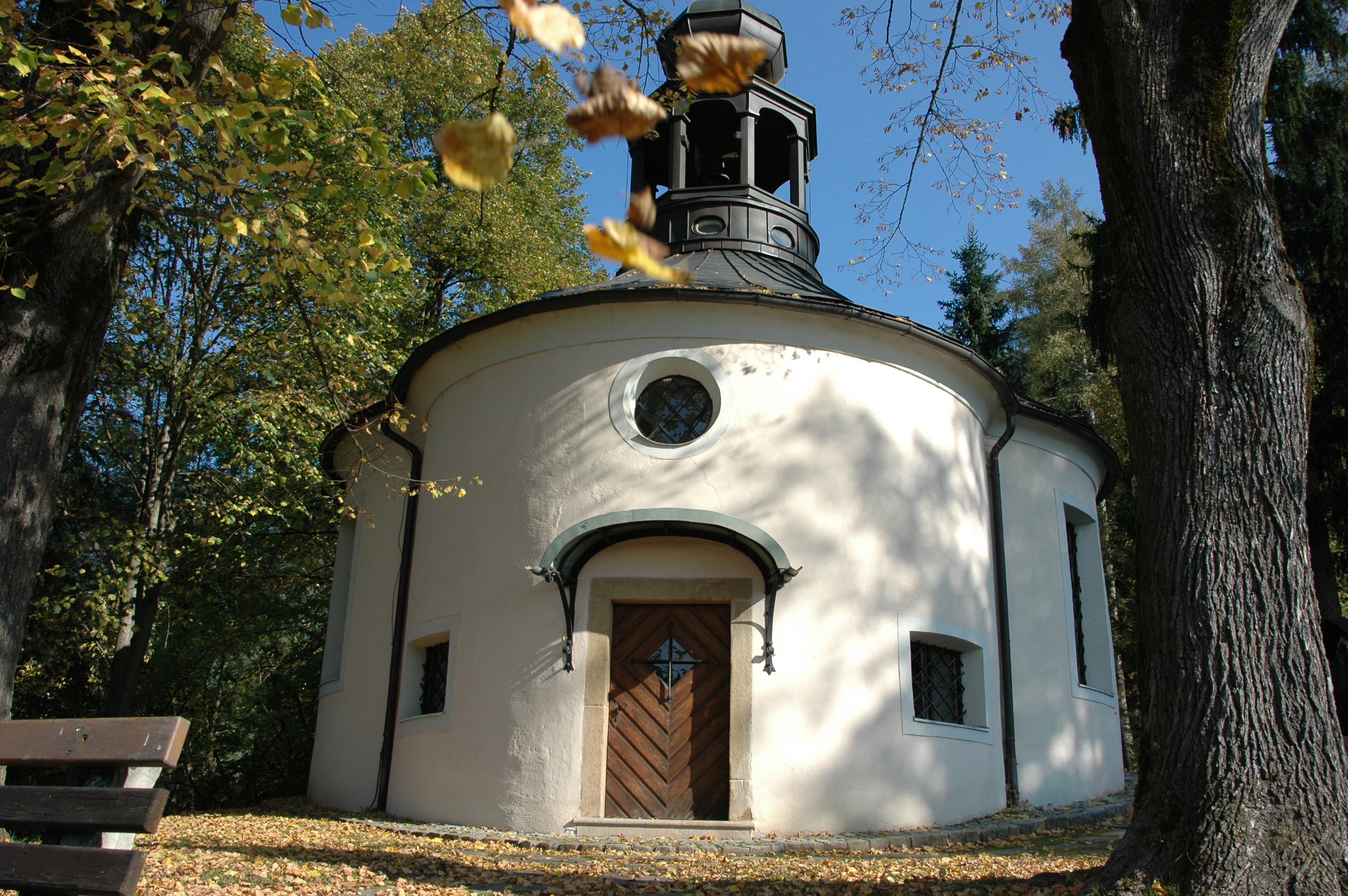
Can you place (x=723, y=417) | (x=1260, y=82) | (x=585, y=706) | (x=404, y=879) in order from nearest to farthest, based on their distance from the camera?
(x=1260, y=82)
(x=404, y=879)
(x=585, y=706)
(x=723, y=417)

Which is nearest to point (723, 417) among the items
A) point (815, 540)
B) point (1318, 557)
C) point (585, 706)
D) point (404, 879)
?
point (815, 540)

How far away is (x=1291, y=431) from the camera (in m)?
4.39

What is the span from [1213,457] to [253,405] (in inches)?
434

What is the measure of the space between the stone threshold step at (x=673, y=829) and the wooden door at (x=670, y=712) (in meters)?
0.32

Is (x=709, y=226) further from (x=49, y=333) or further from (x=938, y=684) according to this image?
(x=49, y=333)

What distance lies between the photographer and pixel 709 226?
11.9 metres

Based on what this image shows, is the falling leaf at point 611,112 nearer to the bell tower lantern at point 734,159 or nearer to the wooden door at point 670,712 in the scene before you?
the wooden door at point 670,712

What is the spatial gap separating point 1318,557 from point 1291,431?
35.7ft

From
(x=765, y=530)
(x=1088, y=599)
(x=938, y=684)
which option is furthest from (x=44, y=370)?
(x=1088, y=599)

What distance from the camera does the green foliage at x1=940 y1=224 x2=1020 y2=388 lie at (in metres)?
25.3

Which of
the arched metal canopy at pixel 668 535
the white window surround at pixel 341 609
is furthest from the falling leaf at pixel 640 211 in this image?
the white window surround at pixel 341 609

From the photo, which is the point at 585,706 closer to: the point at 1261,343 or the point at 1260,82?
the point at 1261,343

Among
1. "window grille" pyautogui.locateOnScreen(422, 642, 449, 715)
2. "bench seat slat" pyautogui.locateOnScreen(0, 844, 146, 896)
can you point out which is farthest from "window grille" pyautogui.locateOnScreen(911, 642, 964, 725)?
"bench seat slat" pyautogui.locateOnScreen(0, 844, 146, 896)

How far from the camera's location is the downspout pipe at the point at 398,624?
9.59 metres
